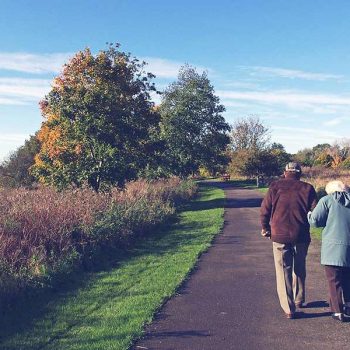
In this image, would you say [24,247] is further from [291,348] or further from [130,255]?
[291,348]

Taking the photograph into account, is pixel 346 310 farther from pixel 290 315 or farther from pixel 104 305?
pixel 104 305

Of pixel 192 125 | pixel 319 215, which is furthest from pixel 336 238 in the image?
pixel 192 125

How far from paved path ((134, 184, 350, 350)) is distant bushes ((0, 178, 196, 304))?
267 centimetres

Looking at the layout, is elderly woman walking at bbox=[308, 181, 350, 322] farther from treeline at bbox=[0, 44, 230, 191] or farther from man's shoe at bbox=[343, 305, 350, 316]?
treeline at bbox=[0, 44, 230, 191]

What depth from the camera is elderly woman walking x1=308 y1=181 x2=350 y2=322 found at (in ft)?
18.0

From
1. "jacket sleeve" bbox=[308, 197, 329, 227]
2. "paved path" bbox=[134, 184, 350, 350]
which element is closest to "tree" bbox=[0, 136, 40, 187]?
"paved path" bbox=[134, 184, 350, 350]

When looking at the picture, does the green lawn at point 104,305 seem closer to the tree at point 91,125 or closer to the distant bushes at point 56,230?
the distant bushes at point 56,230

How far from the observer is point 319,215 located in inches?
218

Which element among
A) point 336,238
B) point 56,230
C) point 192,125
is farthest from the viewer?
point 192,125

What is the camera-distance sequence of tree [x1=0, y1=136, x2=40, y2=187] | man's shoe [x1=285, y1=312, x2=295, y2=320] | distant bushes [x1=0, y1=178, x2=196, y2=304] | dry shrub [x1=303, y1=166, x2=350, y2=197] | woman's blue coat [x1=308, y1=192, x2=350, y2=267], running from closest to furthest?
woman's blue coat [x1=308, y1=192, x2=350, y2=267]
man's shoe [x1=285, y1=312, x2=295, y2=320]
distant bushes [x1=0, y1=178, x2=196, y2=304]
dry shrub [x1=303, y1=166, x2=350, y2=197]
tree [x1=0, y1=136, x2=40, y2=187]

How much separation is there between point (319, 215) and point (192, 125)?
3157 centimetres

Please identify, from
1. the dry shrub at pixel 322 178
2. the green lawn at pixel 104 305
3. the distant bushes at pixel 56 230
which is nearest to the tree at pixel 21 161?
the dry shrub at pixel 322 178

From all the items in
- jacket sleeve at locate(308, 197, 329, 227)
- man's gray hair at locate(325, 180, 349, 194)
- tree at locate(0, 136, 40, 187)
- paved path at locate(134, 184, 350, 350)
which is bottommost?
paved path at locate(134, 184, 350, 350)

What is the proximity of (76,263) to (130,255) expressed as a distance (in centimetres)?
169
